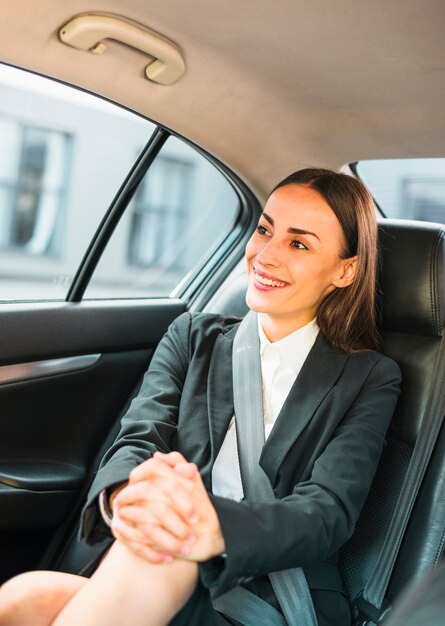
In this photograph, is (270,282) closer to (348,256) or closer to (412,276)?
(348,256)

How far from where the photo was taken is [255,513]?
156 cm

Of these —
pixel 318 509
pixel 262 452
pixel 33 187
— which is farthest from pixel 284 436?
pixel 33 187

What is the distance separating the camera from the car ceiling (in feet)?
6.27

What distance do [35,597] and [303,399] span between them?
2.47 feet

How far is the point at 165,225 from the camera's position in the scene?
3.95 meters

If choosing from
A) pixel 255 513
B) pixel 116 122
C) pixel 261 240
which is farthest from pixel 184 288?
pixel 255 513

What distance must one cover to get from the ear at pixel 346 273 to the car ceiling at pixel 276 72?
49cm

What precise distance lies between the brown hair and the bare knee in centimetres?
88

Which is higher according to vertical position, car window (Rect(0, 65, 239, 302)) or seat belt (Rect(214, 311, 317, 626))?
car window (Rect(0, 65, 239, 302))

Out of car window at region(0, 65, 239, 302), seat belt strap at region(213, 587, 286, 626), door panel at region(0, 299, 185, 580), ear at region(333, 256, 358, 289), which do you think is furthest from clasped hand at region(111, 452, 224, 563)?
car window at region(0, 65, 239, 302)

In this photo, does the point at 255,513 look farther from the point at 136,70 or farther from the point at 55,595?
the point at 136,70

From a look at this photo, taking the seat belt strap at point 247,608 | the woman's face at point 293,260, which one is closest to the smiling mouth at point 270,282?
the woman's face at point 293,260

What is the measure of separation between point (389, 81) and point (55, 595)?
1501mm

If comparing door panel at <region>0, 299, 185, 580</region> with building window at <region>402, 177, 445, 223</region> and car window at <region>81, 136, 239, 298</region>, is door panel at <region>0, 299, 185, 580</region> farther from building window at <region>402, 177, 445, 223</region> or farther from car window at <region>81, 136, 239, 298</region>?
building window at <region>402, 177, 445, 223</region>
